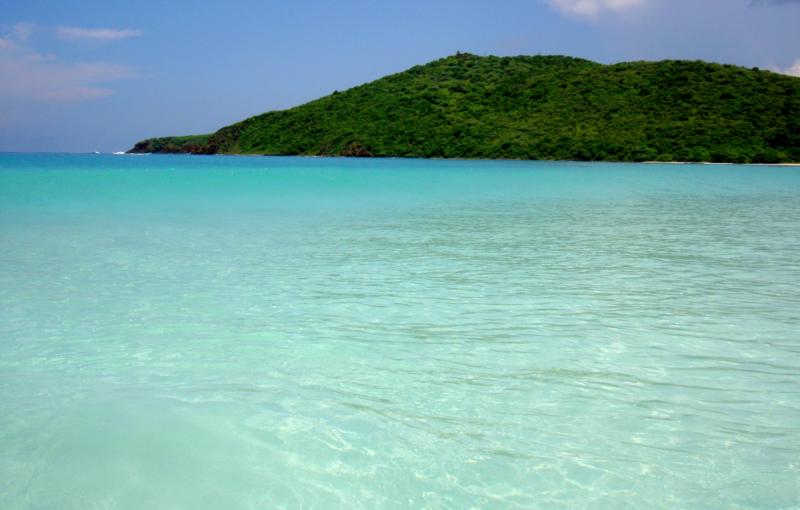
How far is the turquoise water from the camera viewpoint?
137 inches

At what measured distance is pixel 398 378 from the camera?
191 inches

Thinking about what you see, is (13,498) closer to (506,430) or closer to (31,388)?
(31,388)

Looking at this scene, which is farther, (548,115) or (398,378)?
(548,115)

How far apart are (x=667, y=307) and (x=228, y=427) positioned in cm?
476

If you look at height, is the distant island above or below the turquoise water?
above

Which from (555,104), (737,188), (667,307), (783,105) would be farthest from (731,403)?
(555,104)

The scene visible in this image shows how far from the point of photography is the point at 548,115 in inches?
3223

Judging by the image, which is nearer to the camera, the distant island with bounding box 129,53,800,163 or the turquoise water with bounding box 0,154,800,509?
the turquoise water with bounding box 0,154,800,509

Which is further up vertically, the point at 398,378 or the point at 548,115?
the point at 548,115

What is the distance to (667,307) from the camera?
700cm

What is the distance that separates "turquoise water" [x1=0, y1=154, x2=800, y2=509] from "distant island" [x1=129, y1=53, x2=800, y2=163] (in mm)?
63317

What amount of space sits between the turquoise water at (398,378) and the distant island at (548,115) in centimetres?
6332

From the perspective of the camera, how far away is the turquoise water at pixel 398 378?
347cm

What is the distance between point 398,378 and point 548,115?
265 feet
